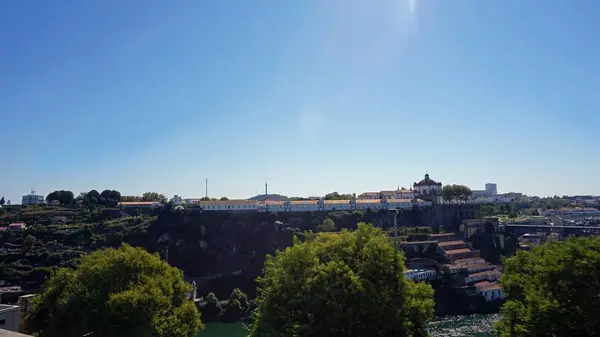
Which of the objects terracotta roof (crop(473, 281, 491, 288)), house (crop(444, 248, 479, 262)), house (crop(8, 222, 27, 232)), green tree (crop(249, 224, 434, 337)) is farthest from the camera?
house (crop(8, 222, 27, 232))

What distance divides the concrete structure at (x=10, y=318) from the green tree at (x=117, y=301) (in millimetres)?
3077

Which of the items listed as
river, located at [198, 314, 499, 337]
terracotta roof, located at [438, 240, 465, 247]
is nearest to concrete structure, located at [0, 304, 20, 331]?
river, located at [198, 314, 499, 337]

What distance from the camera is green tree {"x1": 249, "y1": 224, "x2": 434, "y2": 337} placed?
42.1ft

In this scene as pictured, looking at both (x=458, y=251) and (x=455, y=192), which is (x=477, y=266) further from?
(x=455, y=192)

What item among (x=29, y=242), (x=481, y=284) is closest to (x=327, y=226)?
(x=481, y=284)

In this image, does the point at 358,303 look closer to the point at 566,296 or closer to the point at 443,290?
the point at 566,296

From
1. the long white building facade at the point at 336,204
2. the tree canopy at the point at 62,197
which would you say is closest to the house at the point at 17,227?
the long white building facade at the point at 336,204

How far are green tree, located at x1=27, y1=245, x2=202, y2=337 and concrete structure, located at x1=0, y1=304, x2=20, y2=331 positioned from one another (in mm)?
3077

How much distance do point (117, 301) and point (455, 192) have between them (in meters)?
75.7

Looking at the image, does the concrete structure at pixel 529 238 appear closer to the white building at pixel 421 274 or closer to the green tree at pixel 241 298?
the white building at pixel 421 274

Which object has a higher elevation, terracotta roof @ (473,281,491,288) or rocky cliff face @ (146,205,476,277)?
rocky cliff face @ (146,205,476,277)

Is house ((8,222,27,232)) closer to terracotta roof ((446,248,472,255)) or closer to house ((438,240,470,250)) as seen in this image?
house ((438,240,470,250))

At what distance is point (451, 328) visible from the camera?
37.9m

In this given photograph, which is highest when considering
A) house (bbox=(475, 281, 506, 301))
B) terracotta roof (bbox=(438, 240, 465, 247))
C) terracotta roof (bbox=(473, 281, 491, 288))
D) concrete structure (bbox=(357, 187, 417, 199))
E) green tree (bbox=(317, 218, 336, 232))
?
concrete structure (bbox=(357, 187, 417, 199))
